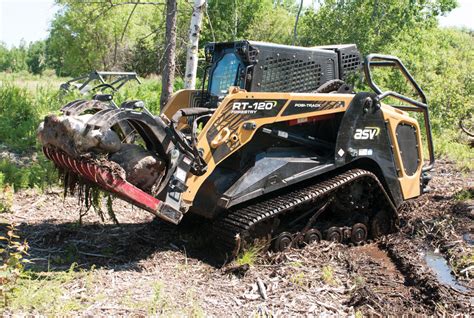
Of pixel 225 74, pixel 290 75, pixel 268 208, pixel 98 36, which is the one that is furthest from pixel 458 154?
pixel 98 36

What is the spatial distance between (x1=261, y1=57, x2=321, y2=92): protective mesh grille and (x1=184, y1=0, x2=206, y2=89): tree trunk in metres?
3.05

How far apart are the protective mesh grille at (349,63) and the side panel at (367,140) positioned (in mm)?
659

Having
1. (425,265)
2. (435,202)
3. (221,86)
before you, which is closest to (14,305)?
(221,86)

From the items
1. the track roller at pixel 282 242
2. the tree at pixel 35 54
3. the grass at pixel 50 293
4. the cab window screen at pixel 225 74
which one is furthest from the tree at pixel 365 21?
the tree at pixel 35 54

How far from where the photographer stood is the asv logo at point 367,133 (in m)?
5.82

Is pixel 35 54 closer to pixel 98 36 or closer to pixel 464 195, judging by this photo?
pixel 98 36

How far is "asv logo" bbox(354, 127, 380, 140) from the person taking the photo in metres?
5.82

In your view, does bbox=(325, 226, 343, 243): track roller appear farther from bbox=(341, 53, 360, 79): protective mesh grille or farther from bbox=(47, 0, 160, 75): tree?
bbox=(47, 0, 160, 75): tree

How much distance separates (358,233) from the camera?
6.05 meters

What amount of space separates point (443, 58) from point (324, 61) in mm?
20217

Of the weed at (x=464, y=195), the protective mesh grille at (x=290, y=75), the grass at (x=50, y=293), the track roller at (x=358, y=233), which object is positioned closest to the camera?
the grass at (x=50, y=293)

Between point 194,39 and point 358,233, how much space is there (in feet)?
14.2

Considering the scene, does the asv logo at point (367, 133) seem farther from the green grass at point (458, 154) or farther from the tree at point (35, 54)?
the tree at point (35, 54)

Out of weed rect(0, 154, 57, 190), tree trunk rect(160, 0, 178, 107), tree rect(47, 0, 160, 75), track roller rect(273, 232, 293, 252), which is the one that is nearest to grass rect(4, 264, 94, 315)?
track roller rect(273, 232, 293, 252)
